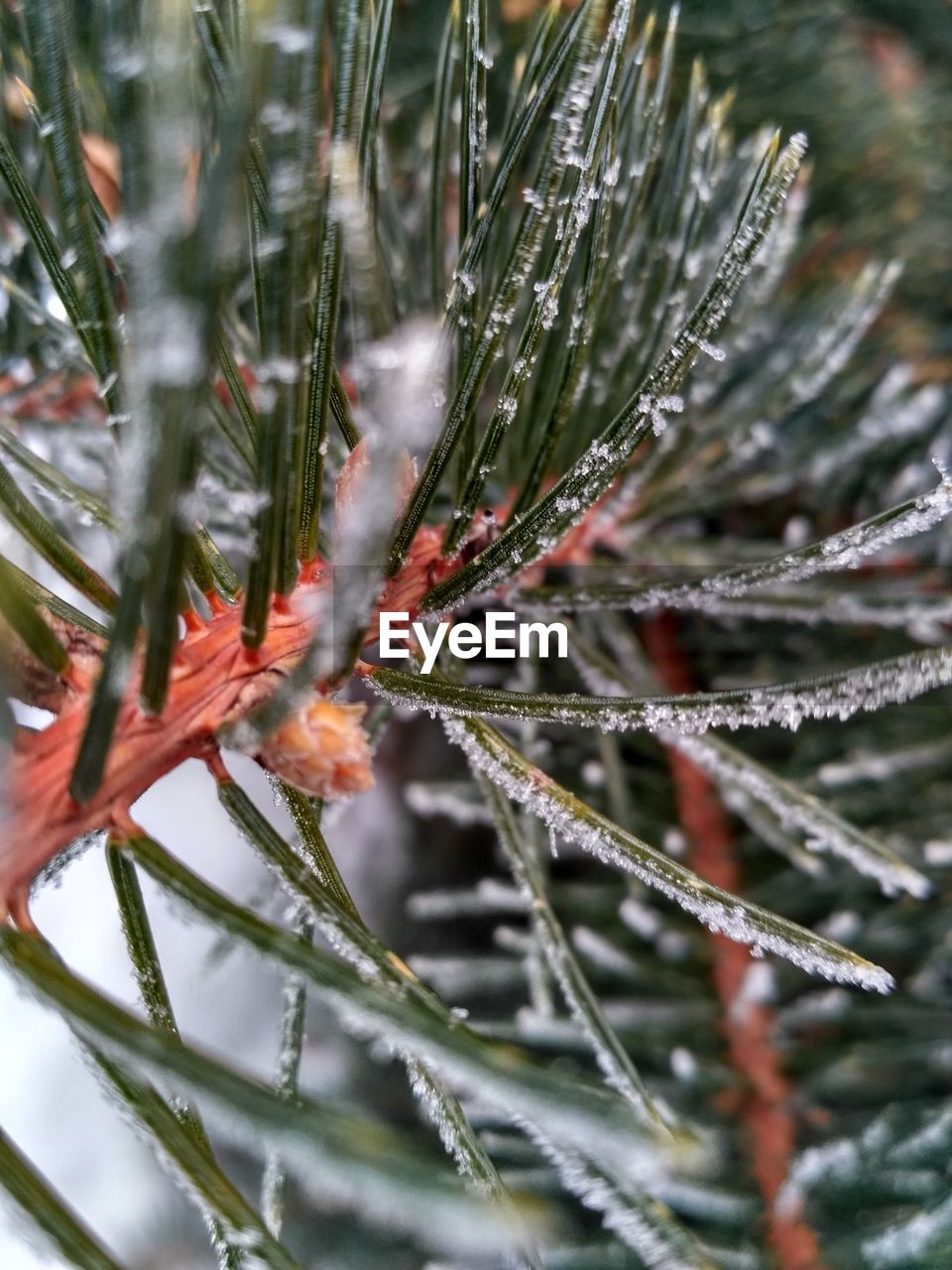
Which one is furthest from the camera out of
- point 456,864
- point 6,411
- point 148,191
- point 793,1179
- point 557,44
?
point 456,864

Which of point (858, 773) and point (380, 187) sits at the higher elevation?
point (380, 187)

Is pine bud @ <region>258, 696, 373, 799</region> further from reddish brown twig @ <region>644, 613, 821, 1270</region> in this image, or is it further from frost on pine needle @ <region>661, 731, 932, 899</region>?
reddish brown twig @ <region>644, 613, 821, 1270</region>

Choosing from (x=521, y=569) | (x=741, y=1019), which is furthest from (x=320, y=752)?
(x=741, y=1019)

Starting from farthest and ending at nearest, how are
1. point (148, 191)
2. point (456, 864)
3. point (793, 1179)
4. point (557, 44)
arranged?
point (456, 864), point (793, 1179), point (557, 44), point (148, 191)

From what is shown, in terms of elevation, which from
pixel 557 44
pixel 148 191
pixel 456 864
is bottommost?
pixel 456 864

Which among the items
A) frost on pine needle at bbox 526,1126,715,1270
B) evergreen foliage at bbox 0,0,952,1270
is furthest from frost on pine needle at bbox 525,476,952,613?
frost on pine needle at bbox 526,1126,715,1270

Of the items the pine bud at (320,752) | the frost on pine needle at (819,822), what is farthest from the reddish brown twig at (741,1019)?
the pine bud at (320,752)

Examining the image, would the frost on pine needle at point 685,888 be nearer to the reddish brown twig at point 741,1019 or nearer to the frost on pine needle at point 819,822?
the frost on pine needle at point 819,822

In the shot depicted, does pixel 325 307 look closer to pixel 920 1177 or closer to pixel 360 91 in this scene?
pixel 360 91

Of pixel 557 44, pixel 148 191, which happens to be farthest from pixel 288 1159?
pixel 557 44
